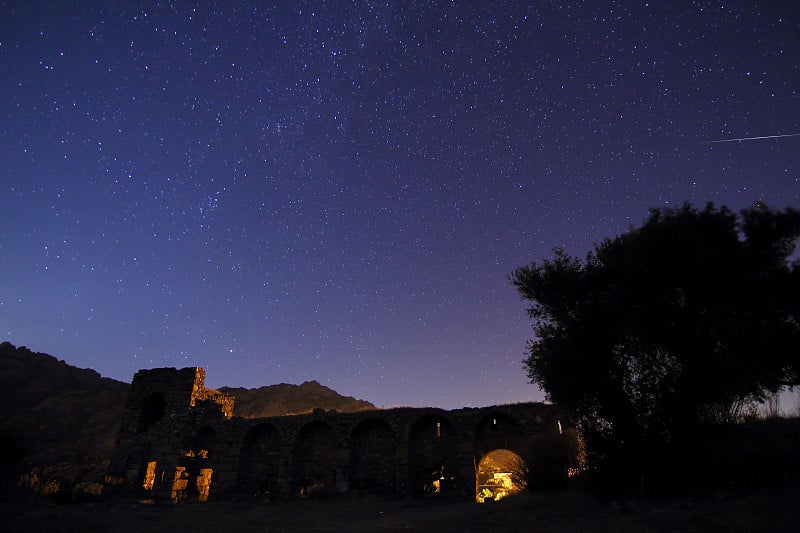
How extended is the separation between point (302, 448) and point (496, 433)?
1172 cm

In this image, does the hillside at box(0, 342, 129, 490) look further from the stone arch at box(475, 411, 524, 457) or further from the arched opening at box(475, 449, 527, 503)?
the stone arch at box(475, 411, 524, 457)

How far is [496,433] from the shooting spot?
23953 millimetres

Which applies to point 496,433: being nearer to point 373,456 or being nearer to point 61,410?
point 373,456

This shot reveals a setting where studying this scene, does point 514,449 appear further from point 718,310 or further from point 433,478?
point 718,310

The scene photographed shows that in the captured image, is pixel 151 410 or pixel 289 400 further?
pixel 289 400

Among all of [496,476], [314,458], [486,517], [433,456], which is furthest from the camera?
[496,476]

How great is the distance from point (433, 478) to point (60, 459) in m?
37.1

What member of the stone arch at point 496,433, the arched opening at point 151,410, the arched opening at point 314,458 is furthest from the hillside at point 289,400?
the stone arch at point 496,433

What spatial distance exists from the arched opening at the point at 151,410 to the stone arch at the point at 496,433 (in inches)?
837

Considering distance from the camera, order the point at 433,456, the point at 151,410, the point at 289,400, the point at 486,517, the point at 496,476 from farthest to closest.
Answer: the point at 289,400 < the point at 496,476 < the point at 151,410 < the point at 433,456 < the point at 486,517

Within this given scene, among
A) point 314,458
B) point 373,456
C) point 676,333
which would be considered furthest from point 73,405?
point 676,333

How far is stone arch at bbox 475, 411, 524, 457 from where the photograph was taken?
920 inches

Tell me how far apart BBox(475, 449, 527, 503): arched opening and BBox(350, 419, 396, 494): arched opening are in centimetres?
498

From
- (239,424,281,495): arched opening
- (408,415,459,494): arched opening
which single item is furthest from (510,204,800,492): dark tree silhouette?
(239,424,281,495): arched opening
